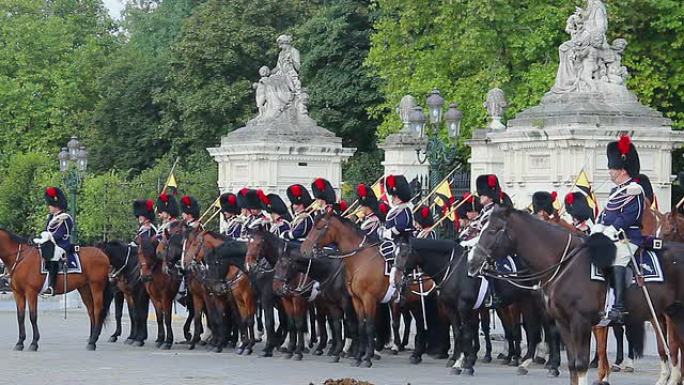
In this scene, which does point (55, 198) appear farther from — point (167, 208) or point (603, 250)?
point (603, 250)

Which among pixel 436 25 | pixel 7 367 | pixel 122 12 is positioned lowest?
pixel 7 367

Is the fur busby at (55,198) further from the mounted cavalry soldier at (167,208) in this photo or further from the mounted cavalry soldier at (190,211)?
the mounted cavalry soldier at (190,211)

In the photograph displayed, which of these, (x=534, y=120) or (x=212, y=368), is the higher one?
(x=534, y=120)

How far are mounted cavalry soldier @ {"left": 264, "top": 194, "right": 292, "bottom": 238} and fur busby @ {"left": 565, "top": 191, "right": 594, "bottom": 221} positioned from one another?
4.46 m

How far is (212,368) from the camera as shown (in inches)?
853

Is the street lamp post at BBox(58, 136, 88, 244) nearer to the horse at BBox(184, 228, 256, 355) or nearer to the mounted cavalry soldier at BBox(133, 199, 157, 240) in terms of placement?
the mounted cavalry soldier at BBox(133, 199, 157, 240)

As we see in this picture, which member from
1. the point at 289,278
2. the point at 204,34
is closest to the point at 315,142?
the point at 289,278

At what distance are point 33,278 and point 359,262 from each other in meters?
5.52

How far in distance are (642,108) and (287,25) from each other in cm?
3086

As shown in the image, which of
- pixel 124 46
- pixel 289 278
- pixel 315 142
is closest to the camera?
pixel 289 278

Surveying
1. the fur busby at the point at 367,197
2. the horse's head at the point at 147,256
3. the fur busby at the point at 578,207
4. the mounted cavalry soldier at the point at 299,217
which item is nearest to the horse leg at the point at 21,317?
the horse's head at the point at 147,256

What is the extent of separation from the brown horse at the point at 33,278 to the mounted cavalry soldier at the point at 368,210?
169 inches

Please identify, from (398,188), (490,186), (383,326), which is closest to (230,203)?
(383,326)

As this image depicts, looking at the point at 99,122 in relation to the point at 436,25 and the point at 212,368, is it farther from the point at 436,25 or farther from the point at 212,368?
the point at 212,368
